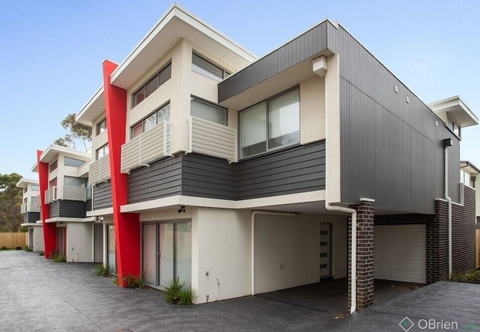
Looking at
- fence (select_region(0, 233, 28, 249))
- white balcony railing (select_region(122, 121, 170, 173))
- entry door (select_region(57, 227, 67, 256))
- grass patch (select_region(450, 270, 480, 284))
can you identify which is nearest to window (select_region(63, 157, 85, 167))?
entry door (select_region(57, 227, 67, 256))

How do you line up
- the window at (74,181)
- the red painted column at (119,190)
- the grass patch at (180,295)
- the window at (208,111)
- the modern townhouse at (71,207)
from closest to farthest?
1. the grass patch at (180,295)
2. the window at (208,111)
3. the red painted column at (119,190)
4. the modern townhouse at (71,207)
5. the window at (74,181)

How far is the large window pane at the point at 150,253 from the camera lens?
35.1ft

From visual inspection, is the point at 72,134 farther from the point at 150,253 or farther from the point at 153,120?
the point at 150,253

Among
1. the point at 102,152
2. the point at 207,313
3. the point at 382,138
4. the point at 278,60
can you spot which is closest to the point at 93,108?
the point at 102,152

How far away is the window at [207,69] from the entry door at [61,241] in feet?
56.6

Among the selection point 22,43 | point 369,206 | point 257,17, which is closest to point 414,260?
point 369,206

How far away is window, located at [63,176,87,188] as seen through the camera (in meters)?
21.0

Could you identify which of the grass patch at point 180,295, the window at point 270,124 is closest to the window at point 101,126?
the window at point 270,124

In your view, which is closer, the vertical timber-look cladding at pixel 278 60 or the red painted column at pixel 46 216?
the vertical timber-look cladding at pixel 278 60

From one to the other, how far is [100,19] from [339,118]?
37.5ft

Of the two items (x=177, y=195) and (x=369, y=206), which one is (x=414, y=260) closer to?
(x=369, y=206)

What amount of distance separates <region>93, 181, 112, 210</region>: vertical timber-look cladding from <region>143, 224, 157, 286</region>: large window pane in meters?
2.54

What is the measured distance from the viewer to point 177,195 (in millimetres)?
8438

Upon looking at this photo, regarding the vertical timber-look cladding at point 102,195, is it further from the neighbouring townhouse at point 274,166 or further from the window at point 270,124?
the window at point 270,124
